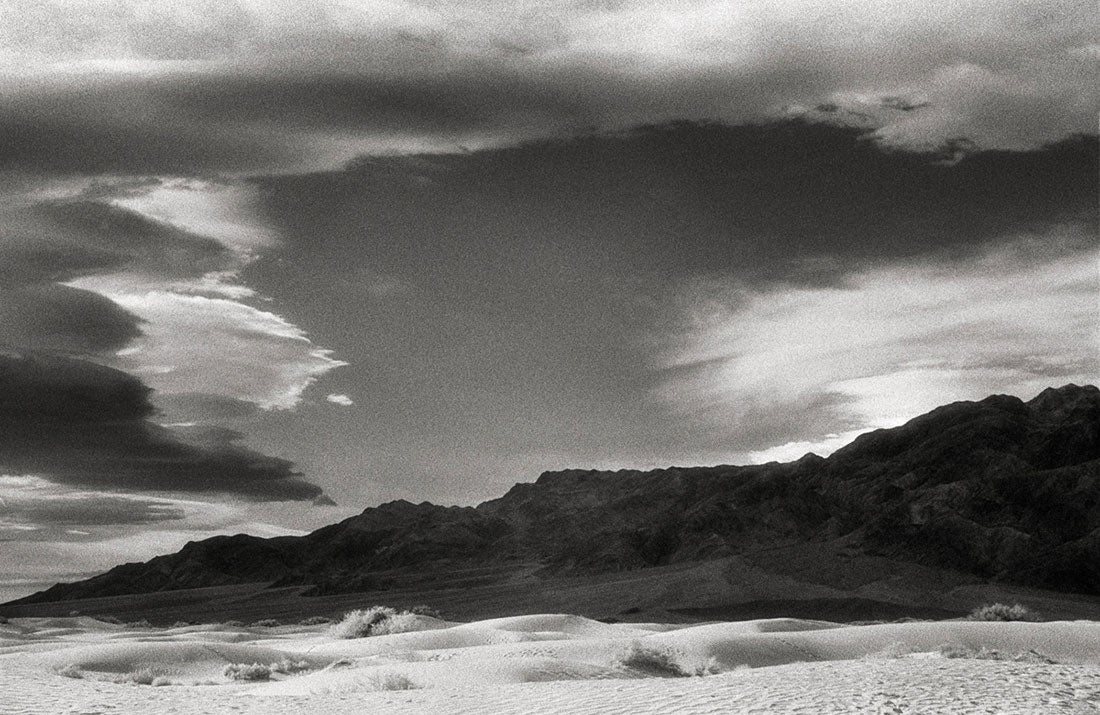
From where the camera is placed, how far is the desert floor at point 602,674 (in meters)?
15.5

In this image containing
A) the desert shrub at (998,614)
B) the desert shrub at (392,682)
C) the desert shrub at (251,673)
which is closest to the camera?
the desert shrub at (392,682)

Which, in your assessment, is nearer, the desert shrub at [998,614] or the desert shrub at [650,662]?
the desert shrub at [650,662]

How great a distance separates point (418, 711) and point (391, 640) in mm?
17792

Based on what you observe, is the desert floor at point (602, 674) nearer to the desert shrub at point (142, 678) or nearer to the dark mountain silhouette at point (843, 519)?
the desert shrub at point (142, 678)

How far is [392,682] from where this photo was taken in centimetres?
1917

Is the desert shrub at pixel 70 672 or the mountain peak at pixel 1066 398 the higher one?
the mountain peak at pixel 1066 398

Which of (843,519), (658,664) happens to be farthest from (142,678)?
(843,519)

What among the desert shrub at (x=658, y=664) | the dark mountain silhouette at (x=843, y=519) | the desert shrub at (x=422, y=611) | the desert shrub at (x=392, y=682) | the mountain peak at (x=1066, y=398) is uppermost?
the mountain peak at (x=1066, y=398)

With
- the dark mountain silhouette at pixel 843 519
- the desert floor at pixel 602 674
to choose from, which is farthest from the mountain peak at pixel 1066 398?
the desert floor at pixel 602 674

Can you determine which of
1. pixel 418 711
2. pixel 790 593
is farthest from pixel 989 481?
pixel 418 711

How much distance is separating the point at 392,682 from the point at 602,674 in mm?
5259

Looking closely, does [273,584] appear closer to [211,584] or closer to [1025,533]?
[211,584]

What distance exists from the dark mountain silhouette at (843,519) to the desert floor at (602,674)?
48783 mm

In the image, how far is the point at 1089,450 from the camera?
294 ft
